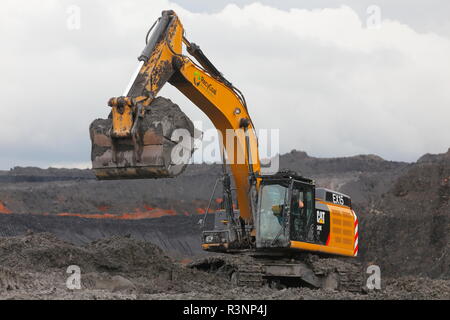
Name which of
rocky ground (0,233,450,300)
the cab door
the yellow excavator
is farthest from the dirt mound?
the cab door

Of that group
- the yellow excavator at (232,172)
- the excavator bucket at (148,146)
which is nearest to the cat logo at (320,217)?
the yellow excavator at (232,172)

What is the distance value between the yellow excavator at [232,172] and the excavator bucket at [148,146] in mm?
16

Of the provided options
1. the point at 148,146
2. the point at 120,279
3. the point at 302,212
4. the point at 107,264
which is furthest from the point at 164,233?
the point at 148,146

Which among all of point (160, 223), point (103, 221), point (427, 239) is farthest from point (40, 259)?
point (160, 223)

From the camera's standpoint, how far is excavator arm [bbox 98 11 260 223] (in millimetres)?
10939

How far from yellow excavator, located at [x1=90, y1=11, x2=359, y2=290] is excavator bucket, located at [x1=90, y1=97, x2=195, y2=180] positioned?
0.02 meters

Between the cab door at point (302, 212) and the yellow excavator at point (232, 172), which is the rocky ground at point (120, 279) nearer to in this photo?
the yellow excavator at point (232, 172)

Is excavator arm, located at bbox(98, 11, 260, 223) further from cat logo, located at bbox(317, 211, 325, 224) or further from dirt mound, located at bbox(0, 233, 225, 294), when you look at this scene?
dirt mound, located at bbox(0, 233, 225, 294)

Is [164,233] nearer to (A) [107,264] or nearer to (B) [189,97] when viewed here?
(A) [107,264]

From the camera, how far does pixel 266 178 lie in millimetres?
12781

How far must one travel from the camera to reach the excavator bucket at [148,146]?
425 inches

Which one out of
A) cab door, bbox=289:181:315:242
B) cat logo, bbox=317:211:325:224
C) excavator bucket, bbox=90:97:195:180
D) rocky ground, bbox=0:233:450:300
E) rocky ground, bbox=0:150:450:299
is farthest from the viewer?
cat logo, bbox=317:211:325:224
